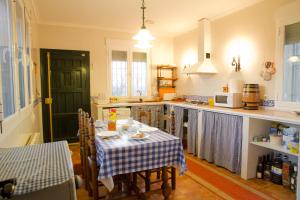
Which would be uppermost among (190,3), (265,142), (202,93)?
(190,3)

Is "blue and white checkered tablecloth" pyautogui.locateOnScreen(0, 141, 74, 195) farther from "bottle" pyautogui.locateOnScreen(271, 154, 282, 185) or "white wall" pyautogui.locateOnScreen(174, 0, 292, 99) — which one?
"white wall" pyautogui.locateOnScreen(174, 0, 292, 99)

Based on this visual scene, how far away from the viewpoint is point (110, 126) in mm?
2418

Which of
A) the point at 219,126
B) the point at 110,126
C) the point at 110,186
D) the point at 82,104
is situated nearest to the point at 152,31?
the point at 82,104

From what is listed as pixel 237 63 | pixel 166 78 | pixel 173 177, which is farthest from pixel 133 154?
pixel 166 78

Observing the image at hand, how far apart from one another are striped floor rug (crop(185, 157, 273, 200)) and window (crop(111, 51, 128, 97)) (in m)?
2.48

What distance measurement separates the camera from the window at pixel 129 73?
16.1 ft

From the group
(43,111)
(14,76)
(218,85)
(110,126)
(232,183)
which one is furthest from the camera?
(43,111)

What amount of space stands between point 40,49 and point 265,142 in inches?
171

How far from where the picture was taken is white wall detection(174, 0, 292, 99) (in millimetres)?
3061

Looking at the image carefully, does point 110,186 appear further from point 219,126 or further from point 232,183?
point 219,126

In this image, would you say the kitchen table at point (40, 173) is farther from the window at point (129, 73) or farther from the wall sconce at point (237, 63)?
the window at point (129, 73)

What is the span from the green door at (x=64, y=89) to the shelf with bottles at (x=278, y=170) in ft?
11.6

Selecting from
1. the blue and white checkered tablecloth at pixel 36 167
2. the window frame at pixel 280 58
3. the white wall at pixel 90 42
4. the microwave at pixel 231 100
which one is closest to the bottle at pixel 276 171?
the window frame at pixel 280 58

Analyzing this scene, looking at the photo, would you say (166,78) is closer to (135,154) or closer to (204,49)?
(204,49)
